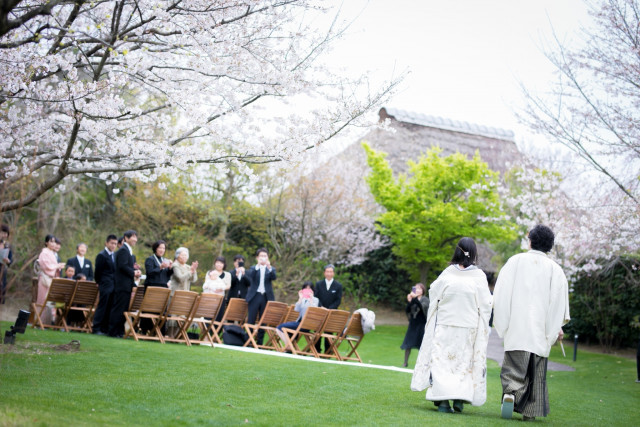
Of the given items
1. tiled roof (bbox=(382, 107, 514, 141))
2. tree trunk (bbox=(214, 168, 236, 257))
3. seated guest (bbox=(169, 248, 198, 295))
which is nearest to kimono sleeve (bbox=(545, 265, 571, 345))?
seated guest (bbox=(169, 248, 198, 295))

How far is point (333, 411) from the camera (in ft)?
20.3

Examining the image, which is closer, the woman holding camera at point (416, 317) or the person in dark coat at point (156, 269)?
the person in dark coat at point (156, 269)

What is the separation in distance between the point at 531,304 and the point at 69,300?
8694mm

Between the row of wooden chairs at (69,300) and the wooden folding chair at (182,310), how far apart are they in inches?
63.5

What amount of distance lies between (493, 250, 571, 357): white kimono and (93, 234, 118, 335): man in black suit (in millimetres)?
7874

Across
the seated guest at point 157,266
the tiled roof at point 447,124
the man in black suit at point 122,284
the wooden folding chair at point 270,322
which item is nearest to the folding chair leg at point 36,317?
the man in black suit at point 122,284

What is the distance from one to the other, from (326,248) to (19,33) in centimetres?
1720

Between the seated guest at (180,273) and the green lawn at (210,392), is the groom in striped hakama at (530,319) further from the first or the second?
the seated guest at (180,273)

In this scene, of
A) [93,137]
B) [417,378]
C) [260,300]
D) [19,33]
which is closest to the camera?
[417,378]

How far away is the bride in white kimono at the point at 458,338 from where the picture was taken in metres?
7.15

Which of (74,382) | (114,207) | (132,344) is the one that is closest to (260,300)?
(132,344)

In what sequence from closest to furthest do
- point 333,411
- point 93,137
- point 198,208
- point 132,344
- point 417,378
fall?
1. point 333,411
2. point 417,378
3. point 93,137
4. point 132,344
5. point 198,208

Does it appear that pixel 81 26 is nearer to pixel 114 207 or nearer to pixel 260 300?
pixel 260 300

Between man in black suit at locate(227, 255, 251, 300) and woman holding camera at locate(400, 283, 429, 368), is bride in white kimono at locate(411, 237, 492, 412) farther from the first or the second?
man in black suit at locate(227, 255, 251, 300)
